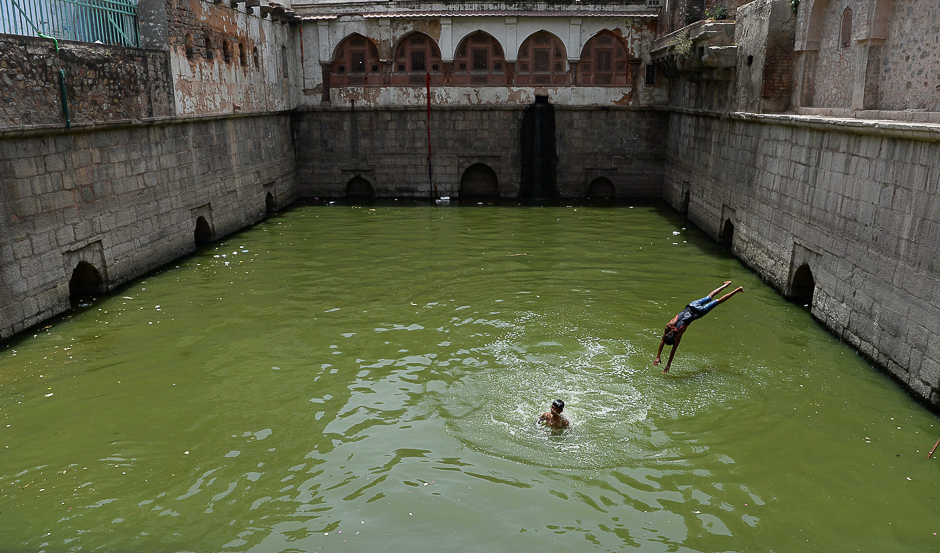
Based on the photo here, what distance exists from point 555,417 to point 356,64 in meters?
17.9

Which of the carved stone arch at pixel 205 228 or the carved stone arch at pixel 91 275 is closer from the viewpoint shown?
the carved stone arch at pixel 91 275

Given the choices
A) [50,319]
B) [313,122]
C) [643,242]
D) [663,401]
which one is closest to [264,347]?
[50,319]

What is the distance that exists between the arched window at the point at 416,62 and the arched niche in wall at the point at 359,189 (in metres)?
3.35

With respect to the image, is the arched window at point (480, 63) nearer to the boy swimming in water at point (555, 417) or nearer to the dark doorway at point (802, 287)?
the dark doorway at point (802, 287)

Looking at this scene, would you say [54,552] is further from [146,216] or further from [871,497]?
[146,216]

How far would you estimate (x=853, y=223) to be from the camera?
9.77 m

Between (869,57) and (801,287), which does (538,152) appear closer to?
(801,287)

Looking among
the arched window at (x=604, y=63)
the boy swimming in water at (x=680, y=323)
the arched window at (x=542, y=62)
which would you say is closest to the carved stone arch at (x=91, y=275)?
the boy swimming in water at (x=680, y=323)

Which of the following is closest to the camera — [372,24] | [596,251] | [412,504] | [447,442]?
[412,504]

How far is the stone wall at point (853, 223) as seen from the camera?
26.2 feet

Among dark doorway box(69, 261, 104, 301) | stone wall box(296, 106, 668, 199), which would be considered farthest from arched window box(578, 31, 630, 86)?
dark doorway box(69, 261, 104, 301)

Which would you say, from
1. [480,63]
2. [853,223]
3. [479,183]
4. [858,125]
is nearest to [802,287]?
[853,223]

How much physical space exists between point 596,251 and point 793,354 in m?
6.42

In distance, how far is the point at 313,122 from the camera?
74.3ft
